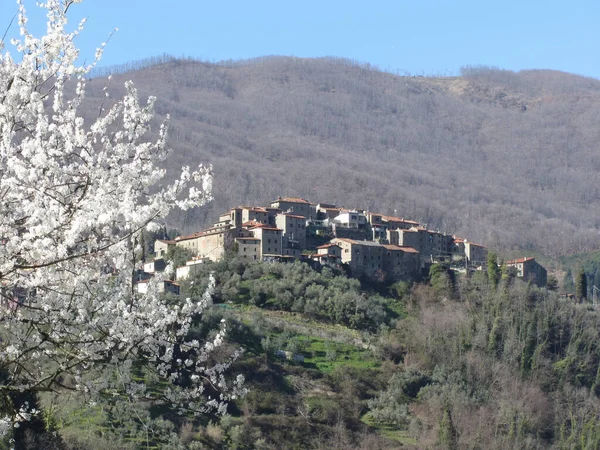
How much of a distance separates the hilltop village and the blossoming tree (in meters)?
45.1

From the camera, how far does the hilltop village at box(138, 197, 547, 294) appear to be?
209ft

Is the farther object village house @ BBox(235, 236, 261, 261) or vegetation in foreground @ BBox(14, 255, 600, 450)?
village house @ BBox(235, 236, 261, 261)

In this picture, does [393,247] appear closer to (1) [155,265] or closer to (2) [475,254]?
(2) [475,254]

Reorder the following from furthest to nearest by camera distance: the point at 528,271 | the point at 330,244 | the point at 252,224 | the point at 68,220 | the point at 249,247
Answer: the point at 528,271
the point at 252,224
the point at 330,244
the point at 249,247
the point at 68,220

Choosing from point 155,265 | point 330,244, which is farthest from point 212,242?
point 330,244

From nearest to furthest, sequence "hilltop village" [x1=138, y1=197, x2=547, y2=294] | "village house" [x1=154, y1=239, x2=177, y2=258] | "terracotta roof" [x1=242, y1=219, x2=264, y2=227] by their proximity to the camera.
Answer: "hilltop village" [x1=138, y1=197, x2=547, y2=294]
"village house" [x1=154, y1=239, x2=177, y2=258]
"terracotta roof" [x1=242, y1=219, x2=264, y2=227]

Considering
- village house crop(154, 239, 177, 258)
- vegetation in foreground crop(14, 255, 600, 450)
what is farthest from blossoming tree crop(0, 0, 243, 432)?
village house crop(154, 239, 177, 258)

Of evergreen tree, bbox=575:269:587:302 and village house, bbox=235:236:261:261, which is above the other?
village house, bbox=235:236:261:261

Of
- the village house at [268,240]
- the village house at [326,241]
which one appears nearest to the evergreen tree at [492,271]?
the village house at [326,241]

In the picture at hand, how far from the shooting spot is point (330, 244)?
66562 mm

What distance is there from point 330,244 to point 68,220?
57786 millimetres

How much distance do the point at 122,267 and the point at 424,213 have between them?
147m

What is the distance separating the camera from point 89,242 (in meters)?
9.02

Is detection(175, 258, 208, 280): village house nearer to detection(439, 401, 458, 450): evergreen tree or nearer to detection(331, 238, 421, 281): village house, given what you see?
detection(331, 238, 421, 281): village house
